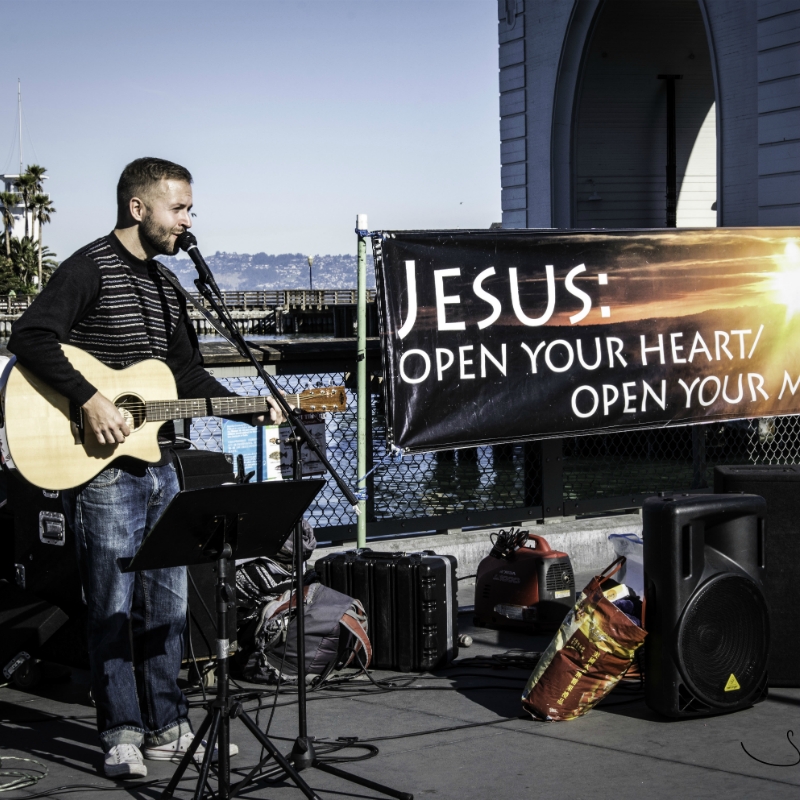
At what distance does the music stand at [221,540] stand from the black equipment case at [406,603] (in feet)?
7.35

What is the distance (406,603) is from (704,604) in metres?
1.80

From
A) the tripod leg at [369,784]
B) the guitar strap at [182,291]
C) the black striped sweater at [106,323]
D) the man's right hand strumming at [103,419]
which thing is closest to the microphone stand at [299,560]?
the tripod leg at [369,784]

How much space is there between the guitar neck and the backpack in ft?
5.29

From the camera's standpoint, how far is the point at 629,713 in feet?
17.2

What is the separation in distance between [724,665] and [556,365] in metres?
3.10

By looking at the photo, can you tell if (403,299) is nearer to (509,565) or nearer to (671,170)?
(509,565)

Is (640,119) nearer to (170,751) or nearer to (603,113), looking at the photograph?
(603,113)

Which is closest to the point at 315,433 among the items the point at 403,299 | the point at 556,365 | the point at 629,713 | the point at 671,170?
the point at 403,299

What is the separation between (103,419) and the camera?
4238 mm

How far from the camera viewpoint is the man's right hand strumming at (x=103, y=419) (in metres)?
4.23

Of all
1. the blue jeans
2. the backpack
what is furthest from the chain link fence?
the blue jeans

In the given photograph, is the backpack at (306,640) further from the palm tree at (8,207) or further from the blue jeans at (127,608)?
the palm tree at (8,207)

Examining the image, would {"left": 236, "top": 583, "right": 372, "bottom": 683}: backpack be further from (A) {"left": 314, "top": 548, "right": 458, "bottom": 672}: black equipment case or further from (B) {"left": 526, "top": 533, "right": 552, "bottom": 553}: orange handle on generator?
(B) {"left": 526, "top": 533, "right": 552, "bottom": 553}: orange handle on generator

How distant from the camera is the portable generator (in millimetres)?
6965
